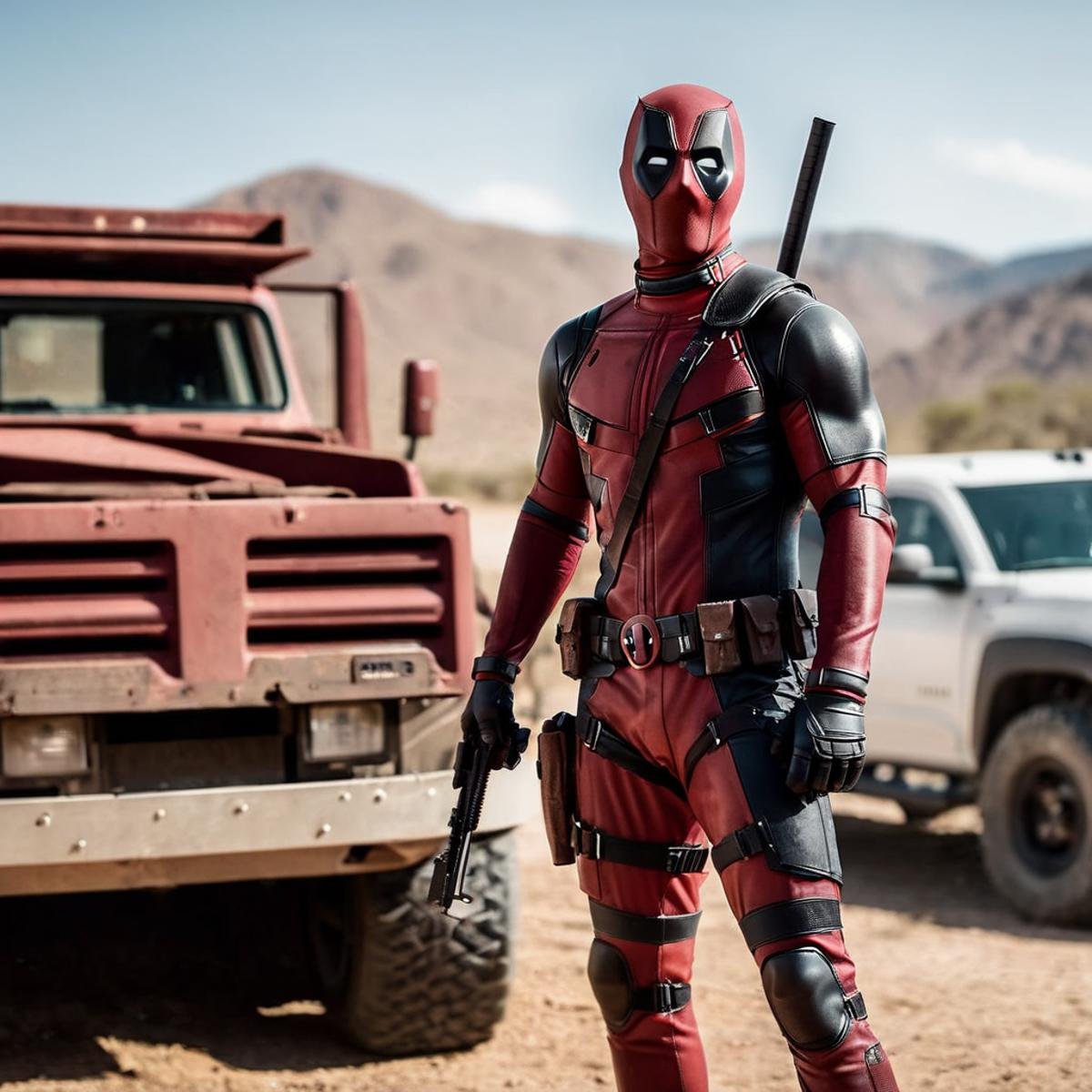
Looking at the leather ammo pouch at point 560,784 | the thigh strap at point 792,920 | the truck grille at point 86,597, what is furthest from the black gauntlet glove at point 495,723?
the truck grille at point 86,597

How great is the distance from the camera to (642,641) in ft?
10.6

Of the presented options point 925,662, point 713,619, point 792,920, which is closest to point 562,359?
point 713,619

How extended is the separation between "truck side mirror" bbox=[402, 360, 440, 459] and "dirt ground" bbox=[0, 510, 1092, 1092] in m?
1.70

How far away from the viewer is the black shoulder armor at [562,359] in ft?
11.3

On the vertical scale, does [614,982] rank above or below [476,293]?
below

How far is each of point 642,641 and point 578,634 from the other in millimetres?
180

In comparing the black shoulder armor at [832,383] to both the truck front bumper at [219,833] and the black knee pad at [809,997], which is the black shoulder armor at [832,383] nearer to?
the black knee pad at [809,997]

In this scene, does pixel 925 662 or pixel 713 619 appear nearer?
pixel 713 619

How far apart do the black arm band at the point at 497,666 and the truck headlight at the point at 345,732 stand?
1.08 metres

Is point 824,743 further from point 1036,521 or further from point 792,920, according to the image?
point 1036,521

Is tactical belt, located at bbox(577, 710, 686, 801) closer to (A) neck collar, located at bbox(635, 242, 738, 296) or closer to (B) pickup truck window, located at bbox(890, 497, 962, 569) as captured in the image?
(A) neck collar, located at bbox(635, 242, 738, 296)

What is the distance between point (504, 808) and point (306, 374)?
67991 mm

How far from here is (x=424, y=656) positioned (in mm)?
4598

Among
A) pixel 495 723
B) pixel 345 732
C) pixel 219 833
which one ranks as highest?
pixel 495 723
